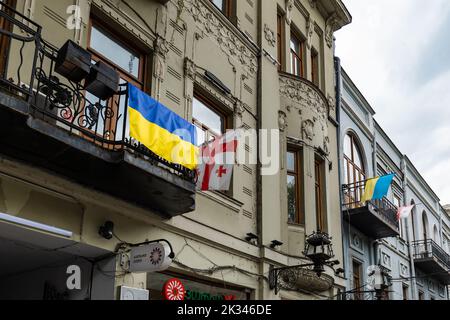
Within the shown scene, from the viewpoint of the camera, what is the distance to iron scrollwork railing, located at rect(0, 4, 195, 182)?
6.84 m

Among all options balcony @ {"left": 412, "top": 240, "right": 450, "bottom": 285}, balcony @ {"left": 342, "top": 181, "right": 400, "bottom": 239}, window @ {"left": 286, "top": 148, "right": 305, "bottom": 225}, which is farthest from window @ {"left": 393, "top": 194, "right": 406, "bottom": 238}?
window @ {"left": 286, "top": 148, "right": 305, "bottom": 225}

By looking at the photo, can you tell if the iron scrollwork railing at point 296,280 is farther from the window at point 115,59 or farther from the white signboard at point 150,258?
the window at point 115,59

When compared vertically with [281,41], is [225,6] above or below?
below

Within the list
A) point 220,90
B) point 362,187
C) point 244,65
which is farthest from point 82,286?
point 362,187

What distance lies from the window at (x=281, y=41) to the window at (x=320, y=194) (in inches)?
99.8

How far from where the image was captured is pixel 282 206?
12789 mm

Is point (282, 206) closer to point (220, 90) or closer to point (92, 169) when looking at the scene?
point (220, 90)

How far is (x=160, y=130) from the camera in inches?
335

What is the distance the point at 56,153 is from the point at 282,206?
6.65m

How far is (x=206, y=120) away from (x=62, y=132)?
4.81 meters

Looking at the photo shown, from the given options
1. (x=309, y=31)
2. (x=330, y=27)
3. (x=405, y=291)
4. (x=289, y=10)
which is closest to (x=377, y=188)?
(x=309, y=31)

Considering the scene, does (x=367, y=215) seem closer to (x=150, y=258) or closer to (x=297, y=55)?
(x=297, y=55)

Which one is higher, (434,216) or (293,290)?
(434,216)

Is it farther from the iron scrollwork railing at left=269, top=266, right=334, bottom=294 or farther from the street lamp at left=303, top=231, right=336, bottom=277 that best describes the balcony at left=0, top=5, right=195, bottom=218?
the iron scrollwork railing at left=269, top=266, right=334, bottom=294
